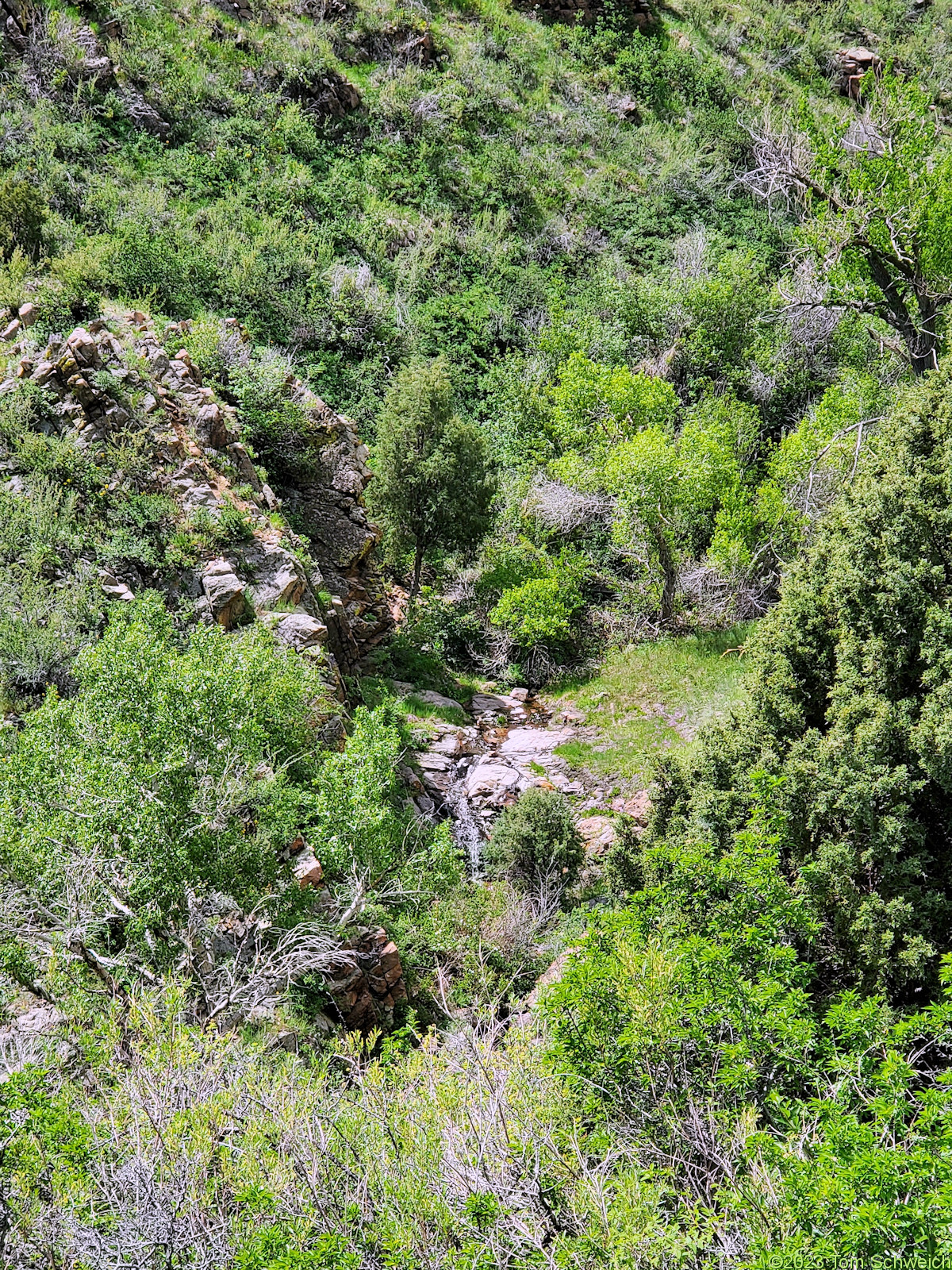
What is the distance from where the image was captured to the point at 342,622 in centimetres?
1602

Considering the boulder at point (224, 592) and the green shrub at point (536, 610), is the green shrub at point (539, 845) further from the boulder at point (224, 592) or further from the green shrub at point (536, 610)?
the green shrub at point (536, 610)

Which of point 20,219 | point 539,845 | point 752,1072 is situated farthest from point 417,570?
point 752,1072

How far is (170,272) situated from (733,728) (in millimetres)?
17384

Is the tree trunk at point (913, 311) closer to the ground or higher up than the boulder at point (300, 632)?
higher up

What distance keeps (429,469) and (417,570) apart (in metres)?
2.53

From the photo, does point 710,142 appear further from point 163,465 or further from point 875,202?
point 163,465

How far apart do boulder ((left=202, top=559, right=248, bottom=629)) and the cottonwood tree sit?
11363 millimetres

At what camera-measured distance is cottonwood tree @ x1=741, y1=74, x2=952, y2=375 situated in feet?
48.7

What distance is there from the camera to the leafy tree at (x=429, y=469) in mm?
17766

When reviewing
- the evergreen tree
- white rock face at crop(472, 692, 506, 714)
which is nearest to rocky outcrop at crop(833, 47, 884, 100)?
white rock face at crop(472, 692, 506, 714)

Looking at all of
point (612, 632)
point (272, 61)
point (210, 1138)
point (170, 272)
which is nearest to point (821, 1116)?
point (210, 1138)

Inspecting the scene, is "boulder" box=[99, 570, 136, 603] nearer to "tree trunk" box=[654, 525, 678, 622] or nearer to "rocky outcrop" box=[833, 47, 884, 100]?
"tree trunk" box=[654, 525, 678, 622]

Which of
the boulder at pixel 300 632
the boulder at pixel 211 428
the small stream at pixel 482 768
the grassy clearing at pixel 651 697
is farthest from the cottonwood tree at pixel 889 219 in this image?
the boulder at pixel 300 632

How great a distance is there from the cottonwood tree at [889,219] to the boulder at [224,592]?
11.4m
